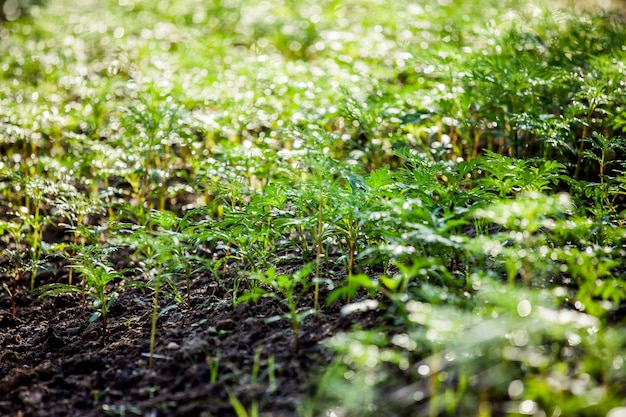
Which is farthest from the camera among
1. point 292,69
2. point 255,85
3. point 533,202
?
point 292,69

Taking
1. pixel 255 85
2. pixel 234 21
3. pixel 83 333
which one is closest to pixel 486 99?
pixel 255 85

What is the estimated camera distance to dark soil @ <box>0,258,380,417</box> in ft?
7.27

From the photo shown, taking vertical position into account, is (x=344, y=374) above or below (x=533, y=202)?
below

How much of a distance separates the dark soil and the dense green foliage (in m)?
0.10

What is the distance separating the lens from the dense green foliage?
1.98 m

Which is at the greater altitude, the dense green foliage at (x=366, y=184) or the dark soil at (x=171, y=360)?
the dense green foliage at (x=366, y=184)

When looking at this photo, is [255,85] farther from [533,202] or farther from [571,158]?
[533,202]

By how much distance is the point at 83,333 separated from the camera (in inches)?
115

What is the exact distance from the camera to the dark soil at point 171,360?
2217mm

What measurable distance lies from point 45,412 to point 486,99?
113 inches

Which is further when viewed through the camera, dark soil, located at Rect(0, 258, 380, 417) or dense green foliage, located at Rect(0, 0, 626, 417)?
dark soil, located at Rect(0, 258, 380, 417)

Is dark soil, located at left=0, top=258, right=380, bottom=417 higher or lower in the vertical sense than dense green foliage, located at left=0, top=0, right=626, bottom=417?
lower

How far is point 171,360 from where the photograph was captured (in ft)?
8.14

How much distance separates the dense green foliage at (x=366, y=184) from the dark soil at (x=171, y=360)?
0.10 m
